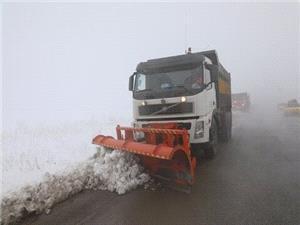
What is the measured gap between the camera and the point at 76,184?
5285mm

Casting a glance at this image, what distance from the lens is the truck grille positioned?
650 cm

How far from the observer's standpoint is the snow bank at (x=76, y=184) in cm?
440

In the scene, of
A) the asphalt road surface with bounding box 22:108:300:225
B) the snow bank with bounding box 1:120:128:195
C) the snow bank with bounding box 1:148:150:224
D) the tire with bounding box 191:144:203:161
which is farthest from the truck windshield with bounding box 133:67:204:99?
the snow bank with bounding box 1:120:128:195

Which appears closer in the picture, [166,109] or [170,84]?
[166,109]

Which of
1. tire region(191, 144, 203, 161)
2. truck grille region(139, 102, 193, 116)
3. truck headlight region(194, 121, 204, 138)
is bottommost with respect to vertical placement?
tire region(191, 144, 203, 161)

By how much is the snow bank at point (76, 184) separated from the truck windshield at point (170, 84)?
190 cm

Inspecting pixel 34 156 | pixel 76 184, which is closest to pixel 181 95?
pixel 76 184

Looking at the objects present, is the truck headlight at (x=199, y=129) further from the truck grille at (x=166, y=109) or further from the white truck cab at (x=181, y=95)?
the truck grille at (x=166, y=109)

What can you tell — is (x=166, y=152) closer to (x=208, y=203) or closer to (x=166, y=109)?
(x=208, y=203)

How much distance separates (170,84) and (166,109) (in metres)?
0.73

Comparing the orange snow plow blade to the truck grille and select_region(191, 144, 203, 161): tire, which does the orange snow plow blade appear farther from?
select_region(191, 144, 203, 161): tire

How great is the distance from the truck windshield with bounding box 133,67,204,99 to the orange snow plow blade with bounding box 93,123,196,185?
95 cm

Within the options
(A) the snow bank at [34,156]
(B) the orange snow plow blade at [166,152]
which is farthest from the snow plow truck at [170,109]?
(A) the snow bank at [34,156]

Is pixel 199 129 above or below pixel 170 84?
below
